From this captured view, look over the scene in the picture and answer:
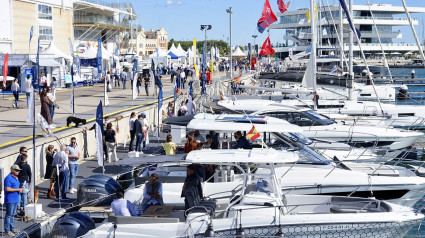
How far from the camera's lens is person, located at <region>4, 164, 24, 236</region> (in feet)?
41.5

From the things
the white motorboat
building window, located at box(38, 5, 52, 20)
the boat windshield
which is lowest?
the white motorboat

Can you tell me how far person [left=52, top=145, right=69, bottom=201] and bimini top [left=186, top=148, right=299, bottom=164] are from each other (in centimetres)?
524

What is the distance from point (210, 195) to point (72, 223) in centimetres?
301

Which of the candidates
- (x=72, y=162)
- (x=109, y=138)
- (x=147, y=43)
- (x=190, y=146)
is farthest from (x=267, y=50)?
(x=147, y=43)

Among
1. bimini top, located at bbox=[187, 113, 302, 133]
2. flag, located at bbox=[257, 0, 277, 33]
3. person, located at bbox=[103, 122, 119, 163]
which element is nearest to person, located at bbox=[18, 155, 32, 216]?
bimini top, located at bbox=[187, 113, 302, 133]

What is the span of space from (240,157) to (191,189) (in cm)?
127

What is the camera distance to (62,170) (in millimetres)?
15734

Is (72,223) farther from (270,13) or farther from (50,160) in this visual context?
(270,13)

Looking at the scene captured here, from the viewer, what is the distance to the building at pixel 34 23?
4844 cm

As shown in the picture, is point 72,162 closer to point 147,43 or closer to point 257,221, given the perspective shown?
point 257,221

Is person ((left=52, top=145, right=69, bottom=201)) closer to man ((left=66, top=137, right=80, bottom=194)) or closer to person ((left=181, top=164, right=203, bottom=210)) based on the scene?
man ((left=66, top=137, right=80, bottom=194))

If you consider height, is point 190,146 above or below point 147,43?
below

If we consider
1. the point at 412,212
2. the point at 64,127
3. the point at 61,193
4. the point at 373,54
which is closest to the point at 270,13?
the point at 64,127

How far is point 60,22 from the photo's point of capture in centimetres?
5859
